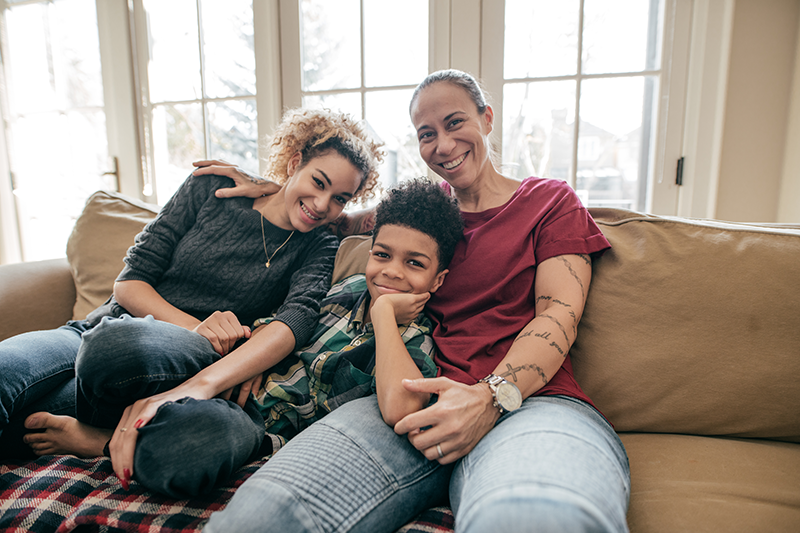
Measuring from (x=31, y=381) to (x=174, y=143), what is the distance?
5.37 ft

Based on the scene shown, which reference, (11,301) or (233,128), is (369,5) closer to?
(233,128)

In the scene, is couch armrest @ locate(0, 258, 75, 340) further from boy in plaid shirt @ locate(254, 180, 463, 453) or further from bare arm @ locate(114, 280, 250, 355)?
boy in plaid shirt @ locate(254, 180, 463, 453)

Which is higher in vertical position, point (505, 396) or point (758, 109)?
point (758, 109)

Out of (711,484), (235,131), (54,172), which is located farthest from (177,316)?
(54,172)

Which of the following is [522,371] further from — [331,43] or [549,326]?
[331,43]

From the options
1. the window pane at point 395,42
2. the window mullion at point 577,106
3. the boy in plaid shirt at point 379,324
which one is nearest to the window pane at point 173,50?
the window pane at point 395,42

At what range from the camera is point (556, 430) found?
64 centimetres

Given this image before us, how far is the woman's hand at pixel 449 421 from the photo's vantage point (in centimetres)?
68

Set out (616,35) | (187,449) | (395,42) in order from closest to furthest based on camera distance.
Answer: (187,449), (616,35), (395,42)

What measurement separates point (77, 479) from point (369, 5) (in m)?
1.91

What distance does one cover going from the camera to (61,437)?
818 millimetres

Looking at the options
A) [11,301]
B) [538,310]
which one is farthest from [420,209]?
[11,301]

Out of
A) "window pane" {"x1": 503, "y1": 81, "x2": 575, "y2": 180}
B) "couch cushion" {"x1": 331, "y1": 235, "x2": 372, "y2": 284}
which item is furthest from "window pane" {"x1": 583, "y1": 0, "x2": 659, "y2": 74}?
"couch cushion" {"x1": 331, "y1": 235, "x2": 372, "y2": 284}

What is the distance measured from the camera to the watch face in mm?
728
